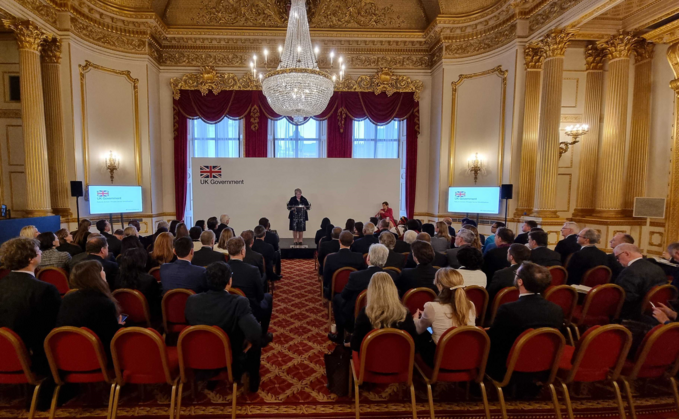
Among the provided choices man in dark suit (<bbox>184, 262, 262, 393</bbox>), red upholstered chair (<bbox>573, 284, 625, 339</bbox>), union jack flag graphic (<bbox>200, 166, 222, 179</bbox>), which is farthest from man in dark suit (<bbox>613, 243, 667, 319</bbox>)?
union jack flag graphic (<bbox>200, 166, 222, 179</bbox>)

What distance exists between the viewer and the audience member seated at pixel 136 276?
2.90 metres

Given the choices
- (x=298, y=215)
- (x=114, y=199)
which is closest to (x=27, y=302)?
(x=298, y=215)

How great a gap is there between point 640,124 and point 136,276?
9.09 meters

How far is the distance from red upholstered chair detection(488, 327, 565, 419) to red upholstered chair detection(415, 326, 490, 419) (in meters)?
0.15

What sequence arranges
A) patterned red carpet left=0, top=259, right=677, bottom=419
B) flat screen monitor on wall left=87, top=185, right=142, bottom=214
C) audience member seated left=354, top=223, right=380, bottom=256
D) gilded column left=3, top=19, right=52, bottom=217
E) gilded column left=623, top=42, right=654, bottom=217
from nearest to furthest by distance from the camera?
patterned red carpet left=0, top=259, right=677, bottom=419 < audience member seated left=354, top=223, right=380, bottom=256 < gilded column left=3, top=19, right=52, bottom=217 < gilded column left=623, top=42, right=654, bottom=217 < flat screen monitor on wall left=87, top=185, right=142, bottom=214

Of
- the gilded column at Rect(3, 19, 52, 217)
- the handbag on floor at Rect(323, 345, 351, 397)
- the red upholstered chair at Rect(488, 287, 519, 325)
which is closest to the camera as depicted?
the handbag on floor at Rect(323, 345, 351, 397)

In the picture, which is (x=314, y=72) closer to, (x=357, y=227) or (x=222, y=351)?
(x=357, y=227)

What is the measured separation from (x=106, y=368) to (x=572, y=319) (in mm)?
3883

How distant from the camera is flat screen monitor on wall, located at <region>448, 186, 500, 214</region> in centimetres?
748

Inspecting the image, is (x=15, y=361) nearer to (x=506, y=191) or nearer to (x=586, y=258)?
(x=586, y=258)

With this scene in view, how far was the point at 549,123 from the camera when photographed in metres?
6.56

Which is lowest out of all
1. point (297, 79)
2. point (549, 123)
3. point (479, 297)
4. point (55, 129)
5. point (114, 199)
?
point (479, 297)

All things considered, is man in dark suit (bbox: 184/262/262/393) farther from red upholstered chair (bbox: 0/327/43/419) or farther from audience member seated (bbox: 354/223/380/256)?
audience member seated (bbox: 354/223/380/256)

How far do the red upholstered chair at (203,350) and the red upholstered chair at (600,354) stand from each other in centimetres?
211
